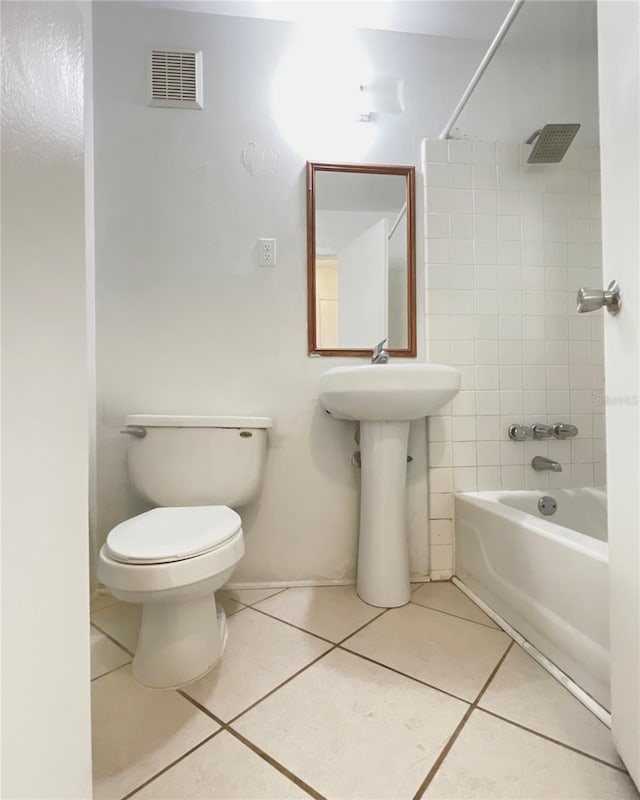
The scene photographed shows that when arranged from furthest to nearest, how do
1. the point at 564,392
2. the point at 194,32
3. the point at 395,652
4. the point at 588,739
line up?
the point at 564,392 → the point at 194,32 → the point at 395,652 → the point at 588,739

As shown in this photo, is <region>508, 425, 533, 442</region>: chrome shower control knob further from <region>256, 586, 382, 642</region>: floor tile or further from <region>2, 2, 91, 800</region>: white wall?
<region>2, 2, 91, 800</region>: white wall

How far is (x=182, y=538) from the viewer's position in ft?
2.82

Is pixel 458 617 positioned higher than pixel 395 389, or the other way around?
pixel 395 389

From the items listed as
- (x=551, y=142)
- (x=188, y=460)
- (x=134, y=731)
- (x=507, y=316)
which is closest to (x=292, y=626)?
(x=134, y=731)

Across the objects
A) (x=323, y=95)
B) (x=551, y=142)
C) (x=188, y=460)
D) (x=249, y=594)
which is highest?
(x=323, y=95)

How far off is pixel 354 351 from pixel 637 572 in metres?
1.02

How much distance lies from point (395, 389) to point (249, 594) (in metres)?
0.89

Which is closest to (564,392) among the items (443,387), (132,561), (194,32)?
(443,387)

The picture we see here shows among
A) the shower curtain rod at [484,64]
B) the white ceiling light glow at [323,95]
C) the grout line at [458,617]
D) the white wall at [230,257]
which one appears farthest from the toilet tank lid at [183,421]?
the shower curtain rod at [484,64]

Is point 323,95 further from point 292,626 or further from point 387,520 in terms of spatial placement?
point 292,626

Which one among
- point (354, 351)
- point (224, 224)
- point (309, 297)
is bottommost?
point (354, 351)

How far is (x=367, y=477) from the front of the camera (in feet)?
4.09

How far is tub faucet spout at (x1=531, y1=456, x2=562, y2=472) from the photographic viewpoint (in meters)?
1.39

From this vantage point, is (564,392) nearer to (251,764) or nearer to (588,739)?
(588,739)
